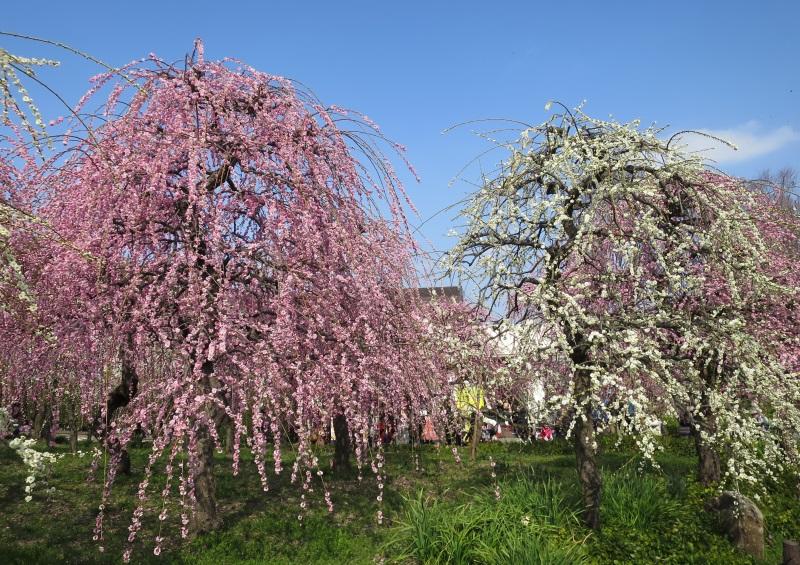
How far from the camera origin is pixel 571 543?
8.61 metres

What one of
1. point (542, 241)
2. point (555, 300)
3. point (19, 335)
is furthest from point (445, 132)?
point (19, 335)

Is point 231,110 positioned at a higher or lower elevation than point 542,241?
higher

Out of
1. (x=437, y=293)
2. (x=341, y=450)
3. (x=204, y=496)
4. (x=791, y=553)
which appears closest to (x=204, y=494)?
(x=204, y=496)

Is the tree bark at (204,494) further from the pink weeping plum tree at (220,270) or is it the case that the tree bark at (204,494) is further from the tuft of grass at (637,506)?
the tuft of grass at (637,506)

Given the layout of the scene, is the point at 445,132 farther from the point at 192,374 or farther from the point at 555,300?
the point at 192,374

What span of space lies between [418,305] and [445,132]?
9.17 feet

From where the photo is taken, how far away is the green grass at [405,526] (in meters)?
8.44

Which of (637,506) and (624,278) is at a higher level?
(624,278)

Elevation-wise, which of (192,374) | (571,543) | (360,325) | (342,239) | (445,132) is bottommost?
(571,543)

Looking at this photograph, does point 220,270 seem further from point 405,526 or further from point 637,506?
point 637,506

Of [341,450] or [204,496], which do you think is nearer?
[204,496]

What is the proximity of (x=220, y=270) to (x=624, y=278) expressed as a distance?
5.56 meters

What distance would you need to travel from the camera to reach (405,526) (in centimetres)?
878

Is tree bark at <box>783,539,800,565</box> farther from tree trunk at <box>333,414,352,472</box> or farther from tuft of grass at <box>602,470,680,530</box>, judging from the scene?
tree trunk at <box>333,414,352,472</box>
